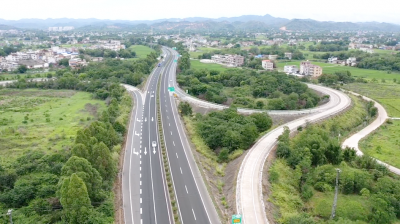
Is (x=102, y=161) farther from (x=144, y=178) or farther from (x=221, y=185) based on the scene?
(x=221, y=185)

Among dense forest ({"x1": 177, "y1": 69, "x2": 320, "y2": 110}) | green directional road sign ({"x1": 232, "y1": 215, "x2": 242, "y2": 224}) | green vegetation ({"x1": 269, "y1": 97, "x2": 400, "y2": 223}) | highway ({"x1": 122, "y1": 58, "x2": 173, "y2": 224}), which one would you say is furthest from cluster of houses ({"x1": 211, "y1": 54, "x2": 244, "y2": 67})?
green directional road sign ({"x1": 232, "y1": 215, "x2": 242, "y2": 224})

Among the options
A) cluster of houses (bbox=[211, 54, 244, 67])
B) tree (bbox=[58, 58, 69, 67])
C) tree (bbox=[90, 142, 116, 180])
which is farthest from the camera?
cluster of houses (bbox=[211, 54, 244, 67])

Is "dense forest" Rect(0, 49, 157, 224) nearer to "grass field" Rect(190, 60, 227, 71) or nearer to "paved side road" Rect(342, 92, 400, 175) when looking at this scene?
"paved side road" Rect(342, 92, 400, 175)

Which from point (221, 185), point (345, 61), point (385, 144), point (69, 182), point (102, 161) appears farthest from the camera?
point (345, 61)

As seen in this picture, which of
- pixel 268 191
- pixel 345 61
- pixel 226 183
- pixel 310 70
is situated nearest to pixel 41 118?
pixel 226 183

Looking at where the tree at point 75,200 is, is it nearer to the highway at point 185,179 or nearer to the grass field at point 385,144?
the highway at point 185,179
